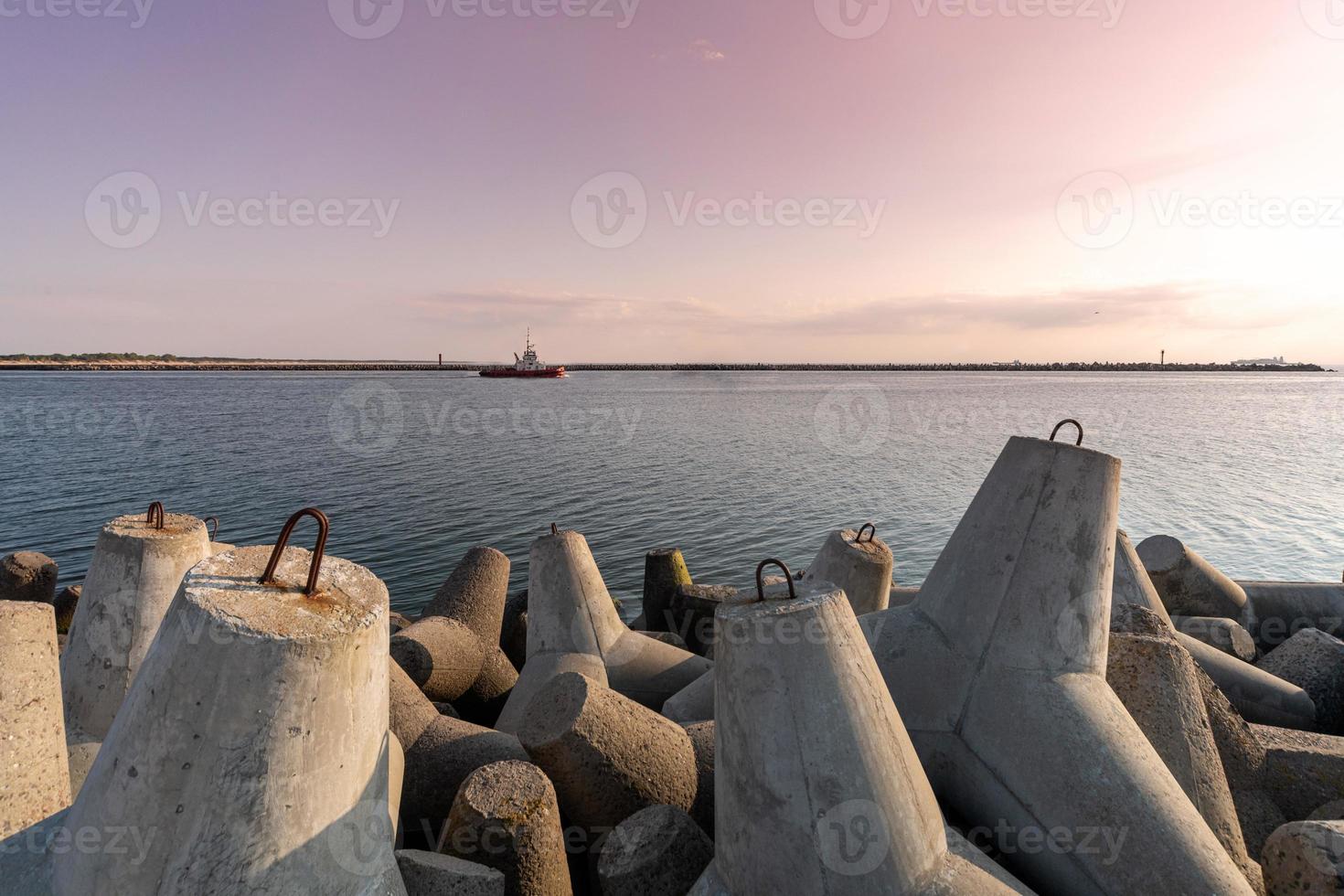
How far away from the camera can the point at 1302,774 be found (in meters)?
4.52

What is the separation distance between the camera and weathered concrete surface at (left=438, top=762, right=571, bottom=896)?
3.24 m

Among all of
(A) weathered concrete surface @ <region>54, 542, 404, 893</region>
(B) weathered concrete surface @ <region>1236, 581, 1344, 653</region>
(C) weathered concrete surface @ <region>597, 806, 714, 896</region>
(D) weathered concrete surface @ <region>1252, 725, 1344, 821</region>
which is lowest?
(B) weathered concrete surface @ <region>1236, 581, 1344, 653</region>

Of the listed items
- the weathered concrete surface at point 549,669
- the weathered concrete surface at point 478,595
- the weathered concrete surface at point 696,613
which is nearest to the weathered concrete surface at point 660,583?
the weathered concrete surface at point 696,613

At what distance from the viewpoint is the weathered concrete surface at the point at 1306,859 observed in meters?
3.13

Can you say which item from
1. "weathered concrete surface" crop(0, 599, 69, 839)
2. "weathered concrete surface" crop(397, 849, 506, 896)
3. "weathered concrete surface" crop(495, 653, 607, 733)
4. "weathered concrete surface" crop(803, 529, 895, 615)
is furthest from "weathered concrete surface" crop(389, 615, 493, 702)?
"weathered concrete surface" crop(803, 529, 895, 615)

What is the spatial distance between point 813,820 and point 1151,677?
2769 millimetres

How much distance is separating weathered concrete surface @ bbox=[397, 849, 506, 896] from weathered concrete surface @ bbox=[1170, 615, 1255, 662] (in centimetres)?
726

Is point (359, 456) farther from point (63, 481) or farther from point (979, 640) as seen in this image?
point (979, 640)

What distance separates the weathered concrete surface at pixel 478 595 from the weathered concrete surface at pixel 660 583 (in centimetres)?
211

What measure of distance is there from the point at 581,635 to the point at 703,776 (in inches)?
90.4

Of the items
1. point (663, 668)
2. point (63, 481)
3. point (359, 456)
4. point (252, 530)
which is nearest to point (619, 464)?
point (359, 456)

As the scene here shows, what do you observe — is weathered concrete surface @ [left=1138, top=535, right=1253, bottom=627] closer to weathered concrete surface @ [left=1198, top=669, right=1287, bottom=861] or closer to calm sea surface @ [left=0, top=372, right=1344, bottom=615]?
weathered concrete surface @ [left=1198, top=669, right=1287, bottom=861]

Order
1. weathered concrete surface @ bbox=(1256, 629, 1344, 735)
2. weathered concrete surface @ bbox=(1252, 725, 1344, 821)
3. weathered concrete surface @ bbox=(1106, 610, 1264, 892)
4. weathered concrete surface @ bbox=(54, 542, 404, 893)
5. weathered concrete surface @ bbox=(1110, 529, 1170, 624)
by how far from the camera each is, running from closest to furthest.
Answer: weathered concrete surface @ bbox=(54, 542, 404, 893) → weathered concrete surface @ bbox=(1106, 610, 1264, 892) → weathered concrete surface @ bbox=(1252, 725, 1344, 821) → weathered concrete surface @ bbox=(1256, 629, 1344, 735) → weathered concrete surface @ bbox=(1110, 529, 1170, 624)

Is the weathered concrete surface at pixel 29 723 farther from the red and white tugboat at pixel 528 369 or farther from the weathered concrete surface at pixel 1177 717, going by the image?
the red and white tugboat at pixel 528 369
